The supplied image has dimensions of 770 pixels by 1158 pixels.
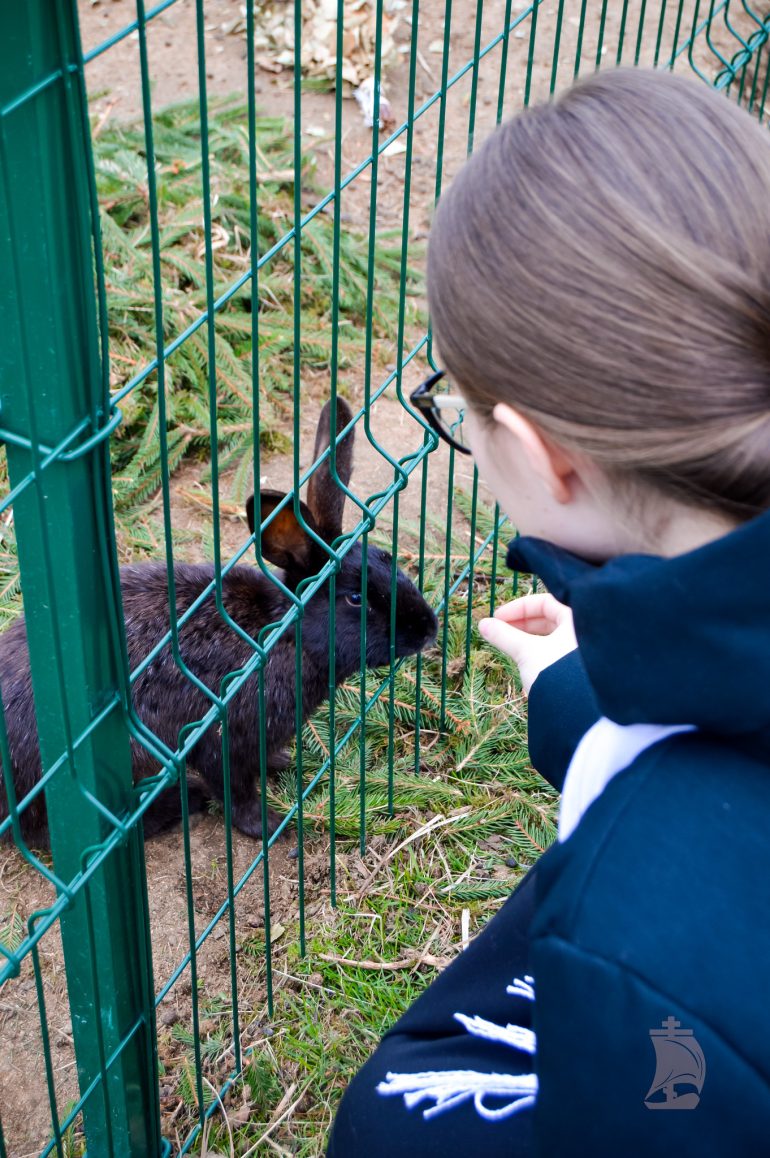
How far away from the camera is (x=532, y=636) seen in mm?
2305

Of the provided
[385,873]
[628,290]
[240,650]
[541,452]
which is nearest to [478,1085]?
[541,452]

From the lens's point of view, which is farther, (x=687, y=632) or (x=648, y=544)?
(x=648, y=544)

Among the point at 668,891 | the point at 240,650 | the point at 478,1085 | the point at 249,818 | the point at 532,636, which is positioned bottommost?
the point at 249,818

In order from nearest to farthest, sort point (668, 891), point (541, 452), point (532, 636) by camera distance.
A: point (668, 891)
point (541, 452)
point (532, 636)

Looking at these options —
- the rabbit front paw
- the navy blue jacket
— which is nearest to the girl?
the navy blue jacket

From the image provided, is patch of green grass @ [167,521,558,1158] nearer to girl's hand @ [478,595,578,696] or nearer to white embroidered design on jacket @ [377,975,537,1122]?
white embroidered design on jacket @ [377,975,537,1122]

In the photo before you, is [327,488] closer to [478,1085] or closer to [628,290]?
[478,1085]

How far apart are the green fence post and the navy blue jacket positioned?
74 centimetres

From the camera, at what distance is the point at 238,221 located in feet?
18.0

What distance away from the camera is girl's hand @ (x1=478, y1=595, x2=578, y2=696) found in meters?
2.26

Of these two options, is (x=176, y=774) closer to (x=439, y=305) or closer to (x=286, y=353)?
(x=439, y=305)

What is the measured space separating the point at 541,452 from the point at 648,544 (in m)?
0.18

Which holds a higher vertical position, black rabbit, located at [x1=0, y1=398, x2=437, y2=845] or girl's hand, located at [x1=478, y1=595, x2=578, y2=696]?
girl's hand, located at [x1=478, y1=595, x2=578, y2=696]

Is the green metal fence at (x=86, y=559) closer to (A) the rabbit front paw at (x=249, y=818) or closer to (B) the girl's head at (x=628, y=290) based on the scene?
(A) the rabbit front paw at (x=249, y=818)
